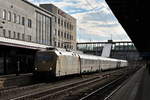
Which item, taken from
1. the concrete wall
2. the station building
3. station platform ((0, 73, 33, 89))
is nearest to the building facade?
the station building

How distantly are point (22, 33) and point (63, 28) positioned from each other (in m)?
32.2

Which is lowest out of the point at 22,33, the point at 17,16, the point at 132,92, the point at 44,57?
the point at 132,92

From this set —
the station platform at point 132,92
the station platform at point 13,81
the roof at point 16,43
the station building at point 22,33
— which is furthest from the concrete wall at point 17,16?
the station platform at point 132,92

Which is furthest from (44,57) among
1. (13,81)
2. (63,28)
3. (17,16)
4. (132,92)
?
(63,28)

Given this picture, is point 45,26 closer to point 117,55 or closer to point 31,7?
point 31,7

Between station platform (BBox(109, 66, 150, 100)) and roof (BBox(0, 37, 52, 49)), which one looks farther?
roof (BBox(0, 37, 52, 49))

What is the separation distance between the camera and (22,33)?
59.4 m

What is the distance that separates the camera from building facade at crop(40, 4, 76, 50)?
82375 mm

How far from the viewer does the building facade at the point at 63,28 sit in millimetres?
82375

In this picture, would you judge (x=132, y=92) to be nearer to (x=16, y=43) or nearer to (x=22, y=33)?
(x=16, y=43)

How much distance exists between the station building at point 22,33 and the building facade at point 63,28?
50.8 inches

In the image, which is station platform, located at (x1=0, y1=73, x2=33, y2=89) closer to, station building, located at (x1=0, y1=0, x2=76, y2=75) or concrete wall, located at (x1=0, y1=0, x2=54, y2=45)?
station building, located at (x1=0, y1=0, x2=76, y2=75)

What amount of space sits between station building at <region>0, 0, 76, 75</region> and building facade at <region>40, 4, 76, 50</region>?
1.29 m

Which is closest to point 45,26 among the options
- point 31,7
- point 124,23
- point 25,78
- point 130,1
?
point 31,7
